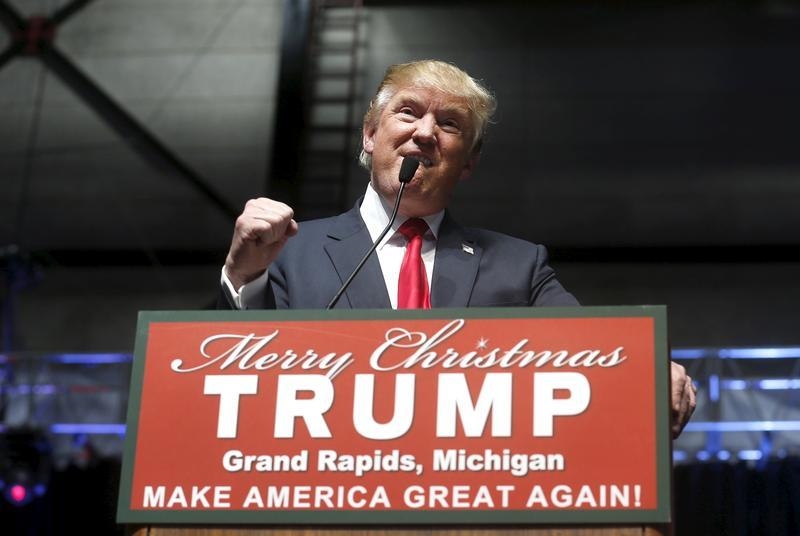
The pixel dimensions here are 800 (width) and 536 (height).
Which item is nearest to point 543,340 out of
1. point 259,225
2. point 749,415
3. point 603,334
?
point 603,334

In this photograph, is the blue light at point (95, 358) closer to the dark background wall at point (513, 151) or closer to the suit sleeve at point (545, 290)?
the dark background wall at point (513, 151)

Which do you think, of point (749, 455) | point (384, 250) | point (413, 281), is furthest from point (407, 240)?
point (749, 455)

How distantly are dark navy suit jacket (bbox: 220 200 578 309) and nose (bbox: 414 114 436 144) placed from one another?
0.12 metres

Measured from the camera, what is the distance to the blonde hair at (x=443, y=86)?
190 cm

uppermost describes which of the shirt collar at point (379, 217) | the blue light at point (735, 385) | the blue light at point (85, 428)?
the blue light at point (735, 385)

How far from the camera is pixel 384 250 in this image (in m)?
1.81

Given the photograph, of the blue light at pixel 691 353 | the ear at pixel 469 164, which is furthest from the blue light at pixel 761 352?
the ear at pixel 469 164

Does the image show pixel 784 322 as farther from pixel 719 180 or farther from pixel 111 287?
pixel 111 287

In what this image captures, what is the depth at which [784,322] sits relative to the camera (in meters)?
6.79

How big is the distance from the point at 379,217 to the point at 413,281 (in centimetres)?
23

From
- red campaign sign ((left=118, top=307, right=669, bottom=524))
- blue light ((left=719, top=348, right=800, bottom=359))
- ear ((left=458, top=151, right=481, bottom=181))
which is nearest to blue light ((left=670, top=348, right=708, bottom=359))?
blue light ((left=719, top=348, right=800, bottom=359))

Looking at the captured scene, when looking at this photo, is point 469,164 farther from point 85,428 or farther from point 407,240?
point 85,428

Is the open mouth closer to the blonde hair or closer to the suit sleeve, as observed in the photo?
the blonde hair

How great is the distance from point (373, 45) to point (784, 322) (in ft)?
8.69
